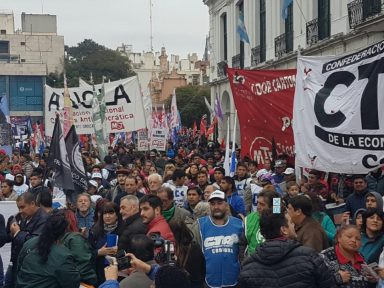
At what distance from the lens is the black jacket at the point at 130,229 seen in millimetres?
6249

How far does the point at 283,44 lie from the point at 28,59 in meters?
66.9

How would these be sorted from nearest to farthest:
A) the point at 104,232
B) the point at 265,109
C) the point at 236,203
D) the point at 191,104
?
the point at 104,232 < the point at 236,203 < the point at 265,109 < the point at 191,104

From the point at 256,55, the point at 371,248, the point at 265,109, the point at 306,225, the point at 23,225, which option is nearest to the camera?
the point at 371,248

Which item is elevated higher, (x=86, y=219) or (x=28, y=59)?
(x=28, y=59)

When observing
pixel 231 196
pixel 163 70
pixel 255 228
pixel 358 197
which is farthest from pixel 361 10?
pixel 163 70

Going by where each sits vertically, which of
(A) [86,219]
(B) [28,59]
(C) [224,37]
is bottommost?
(A) [86,219]

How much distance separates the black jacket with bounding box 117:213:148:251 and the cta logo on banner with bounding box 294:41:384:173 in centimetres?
202

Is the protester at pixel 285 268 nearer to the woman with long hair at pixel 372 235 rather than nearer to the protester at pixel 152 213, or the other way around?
the woman with long hair at pixel 372 235

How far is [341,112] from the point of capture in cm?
741

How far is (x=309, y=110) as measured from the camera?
8.08 meters

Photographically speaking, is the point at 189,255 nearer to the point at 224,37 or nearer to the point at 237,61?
the point at 237,61

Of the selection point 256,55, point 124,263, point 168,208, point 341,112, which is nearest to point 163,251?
point 124,263

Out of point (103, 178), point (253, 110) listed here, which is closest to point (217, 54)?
point (103, 178)

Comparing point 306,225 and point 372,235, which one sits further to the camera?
point 306,225
